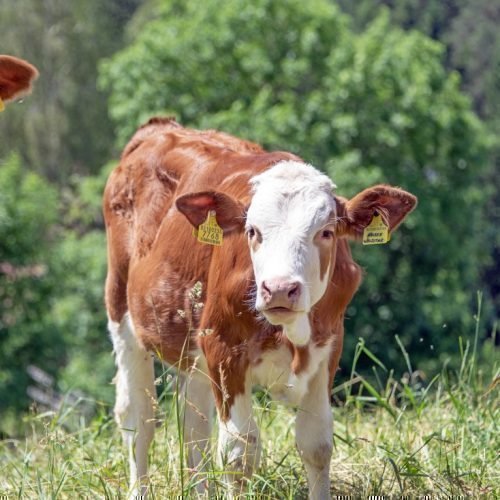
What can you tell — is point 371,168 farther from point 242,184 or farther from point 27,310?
point 242,184

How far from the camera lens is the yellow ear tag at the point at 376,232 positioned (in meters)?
5.85

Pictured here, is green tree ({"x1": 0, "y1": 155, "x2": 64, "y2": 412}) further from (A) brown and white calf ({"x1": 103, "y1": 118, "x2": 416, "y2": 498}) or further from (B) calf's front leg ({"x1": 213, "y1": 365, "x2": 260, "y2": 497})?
(B) calf's front leg ({"x1": 213, "y1": 365, "x2": 260, "y2": 497})

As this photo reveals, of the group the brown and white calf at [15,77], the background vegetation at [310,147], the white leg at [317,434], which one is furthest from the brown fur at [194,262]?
the background vegetation at [310,147]

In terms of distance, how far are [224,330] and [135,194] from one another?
66.6 inches

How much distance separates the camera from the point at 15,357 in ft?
88.9

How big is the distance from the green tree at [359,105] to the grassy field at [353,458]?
63.3 feet

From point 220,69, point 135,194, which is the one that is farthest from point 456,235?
point 135,194

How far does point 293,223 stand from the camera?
5.54 m

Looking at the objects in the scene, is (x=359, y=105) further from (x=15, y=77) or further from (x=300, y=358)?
(x=300, y=358)

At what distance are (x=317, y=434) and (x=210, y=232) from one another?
1064 mm

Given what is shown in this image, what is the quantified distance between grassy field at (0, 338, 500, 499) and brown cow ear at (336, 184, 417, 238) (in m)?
0.91

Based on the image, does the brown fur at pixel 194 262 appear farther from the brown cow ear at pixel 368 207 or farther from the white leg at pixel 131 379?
the white leg at pixel 131 379

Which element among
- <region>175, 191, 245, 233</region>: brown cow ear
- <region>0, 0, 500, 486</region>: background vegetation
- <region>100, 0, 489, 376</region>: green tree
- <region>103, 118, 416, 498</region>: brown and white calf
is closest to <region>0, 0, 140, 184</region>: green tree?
<region>0, 0, 500, 486</region>: background vegetation

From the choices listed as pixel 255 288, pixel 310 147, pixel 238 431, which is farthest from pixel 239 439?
pixel 310 147
